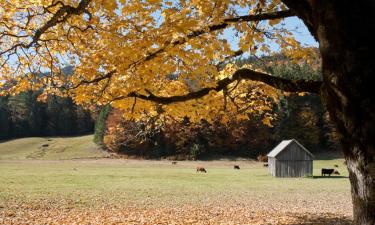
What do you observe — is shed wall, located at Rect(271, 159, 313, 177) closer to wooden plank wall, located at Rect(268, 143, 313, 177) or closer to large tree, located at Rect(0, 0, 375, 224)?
wooden plank wall, located at Rect(268, 143, 313, 177)

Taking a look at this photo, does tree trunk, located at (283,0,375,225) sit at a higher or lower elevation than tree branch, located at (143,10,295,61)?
lower

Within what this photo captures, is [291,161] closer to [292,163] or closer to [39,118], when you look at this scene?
[292,163]

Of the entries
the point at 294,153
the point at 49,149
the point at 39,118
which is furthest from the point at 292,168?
the point at 39,118

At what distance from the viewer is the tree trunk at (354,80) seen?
4.50 m

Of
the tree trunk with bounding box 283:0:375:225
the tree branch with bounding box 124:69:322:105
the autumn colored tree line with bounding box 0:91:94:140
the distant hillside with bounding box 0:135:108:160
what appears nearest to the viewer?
the tree trunk with bounding box 283:0:375:225

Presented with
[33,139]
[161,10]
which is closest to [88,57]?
[161,10]

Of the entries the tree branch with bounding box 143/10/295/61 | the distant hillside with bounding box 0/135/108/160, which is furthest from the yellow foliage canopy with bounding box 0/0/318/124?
the distant hillside with bounding box 0/135/108/160

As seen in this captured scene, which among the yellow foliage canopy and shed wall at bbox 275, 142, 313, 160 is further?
shed wall at bbox 275, 142, 313, 160

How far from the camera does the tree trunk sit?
14.8 ft

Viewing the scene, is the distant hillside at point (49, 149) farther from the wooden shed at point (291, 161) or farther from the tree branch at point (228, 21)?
the tree branch at point (228, 21)

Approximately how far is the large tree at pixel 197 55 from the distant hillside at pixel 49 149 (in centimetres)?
7761

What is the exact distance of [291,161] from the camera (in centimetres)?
5053

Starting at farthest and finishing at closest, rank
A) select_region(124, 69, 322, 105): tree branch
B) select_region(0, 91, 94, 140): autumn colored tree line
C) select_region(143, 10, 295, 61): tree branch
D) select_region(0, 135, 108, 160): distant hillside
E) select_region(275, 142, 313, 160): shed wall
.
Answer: select_region(0, 91, 94, 140): autumn colored tree line, select_region(0, 135, 108, 160): distant hillside, select_region(275, 142, 313, 160): shed wall, select_region(143, 10, 295, 61): tree branch, select_region(124, 69, 322, 105): tree branch

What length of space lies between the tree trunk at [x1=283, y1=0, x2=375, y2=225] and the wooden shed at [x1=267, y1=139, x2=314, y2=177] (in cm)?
4610
